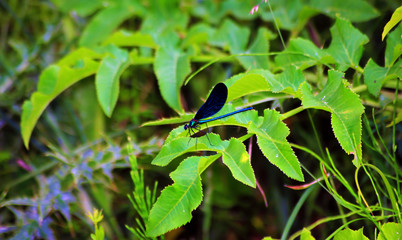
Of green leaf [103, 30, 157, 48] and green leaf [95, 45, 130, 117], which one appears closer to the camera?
green leaf [95, 45, 130, 117]

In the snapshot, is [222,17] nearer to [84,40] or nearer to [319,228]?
[84,40]

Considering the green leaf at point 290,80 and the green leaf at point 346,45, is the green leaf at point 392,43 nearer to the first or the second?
the green leaf at point 346,45

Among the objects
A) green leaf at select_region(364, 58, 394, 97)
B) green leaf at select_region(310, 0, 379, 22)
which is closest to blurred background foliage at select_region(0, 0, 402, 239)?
green leaf at select_region(310, 0, 379, 22)

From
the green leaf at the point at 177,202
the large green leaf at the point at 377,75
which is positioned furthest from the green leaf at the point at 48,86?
the large green leaf at the point at 377,75

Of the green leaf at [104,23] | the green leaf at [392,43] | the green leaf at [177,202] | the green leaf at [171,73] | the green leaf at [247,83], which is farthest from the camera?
the green leaf at [104,23]

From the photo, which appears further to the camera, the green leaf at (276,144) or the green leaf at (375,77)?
the green leaf at (375,77)

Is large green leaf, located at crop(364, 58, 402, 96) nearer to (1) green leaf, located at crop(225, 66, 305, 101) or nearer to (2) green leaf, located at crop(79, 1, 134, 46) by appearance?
(1) green leaf, located at crop(225, 66, 305, 101)

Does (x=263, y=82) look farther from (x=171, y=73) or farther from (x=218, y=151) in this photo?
(x=171, y=73)
